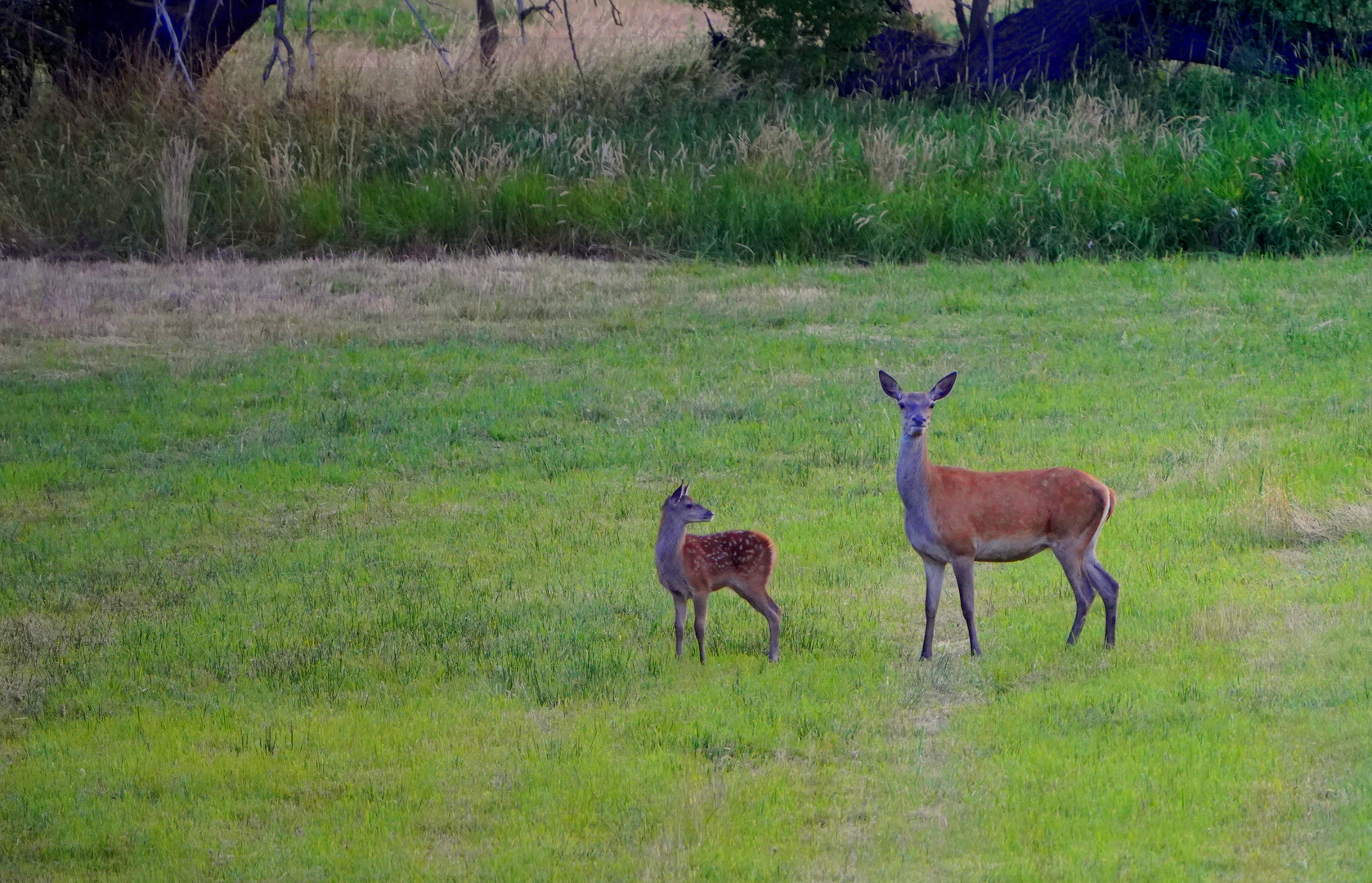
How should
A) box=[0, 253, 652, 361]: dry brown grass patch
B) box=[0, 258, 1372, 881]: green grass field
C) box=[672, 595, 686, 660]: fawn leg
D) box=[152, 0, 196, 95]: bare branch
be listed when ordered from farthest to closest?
1. box=[152, 0, 196, 95]: bare branch
2. box=[0, 253, 652, 361]: dry brown grass patch
3. box=[672, 595, 686, 660]: fawn leg
4. box=[0, 258, 1372, 881]: green grass field

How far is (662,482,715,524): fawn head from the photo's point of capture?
6.92 metres

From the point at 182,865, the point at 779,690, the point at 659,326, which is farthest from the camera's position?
the point at 659,326

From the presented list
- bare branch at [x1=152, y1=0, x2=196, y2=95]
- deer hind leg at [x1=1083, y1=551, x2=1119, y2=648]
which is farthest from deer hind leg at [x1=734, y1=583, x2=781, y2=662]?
bare branch at [x1=152, y1=0, x2=196, y2=95]

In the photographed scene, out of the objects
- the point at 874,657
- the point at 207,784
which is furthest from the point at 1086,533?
the point at 207,784

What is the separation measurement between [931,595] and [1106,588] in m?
0.72

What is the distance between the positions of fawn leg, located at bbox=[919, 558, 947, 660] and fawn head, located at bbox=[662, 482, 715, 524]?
931 millimetres

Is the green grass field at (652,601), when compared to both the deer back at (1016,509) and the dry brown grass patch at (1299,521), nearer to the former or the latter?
the dry brown grass patch at (1299,521)

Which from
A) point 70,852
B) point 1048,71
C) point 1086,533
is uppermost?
point 1048,71

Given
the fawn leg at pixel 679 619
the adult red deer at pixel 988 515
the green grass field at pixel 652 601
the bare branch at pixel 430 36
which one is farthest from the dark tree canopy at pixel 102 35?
the adult red deer at pixel 988 515

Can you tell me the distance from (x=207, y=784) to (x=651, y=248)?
12.0 metres

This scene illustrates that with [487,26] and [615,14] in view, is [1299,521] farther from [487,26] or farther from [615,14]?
[487,26]

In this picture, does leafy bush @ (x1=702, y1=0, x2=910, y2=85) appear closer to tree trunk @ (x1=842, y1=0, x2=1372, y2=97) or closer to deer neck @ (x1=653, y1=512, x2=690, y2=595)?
tree trunk @ (x1=842, y1=0, x2=1372, y2=97)

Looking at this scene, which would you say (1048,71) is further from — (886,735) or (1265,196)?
(886,735)

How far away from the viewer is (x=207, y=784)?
6.03m
